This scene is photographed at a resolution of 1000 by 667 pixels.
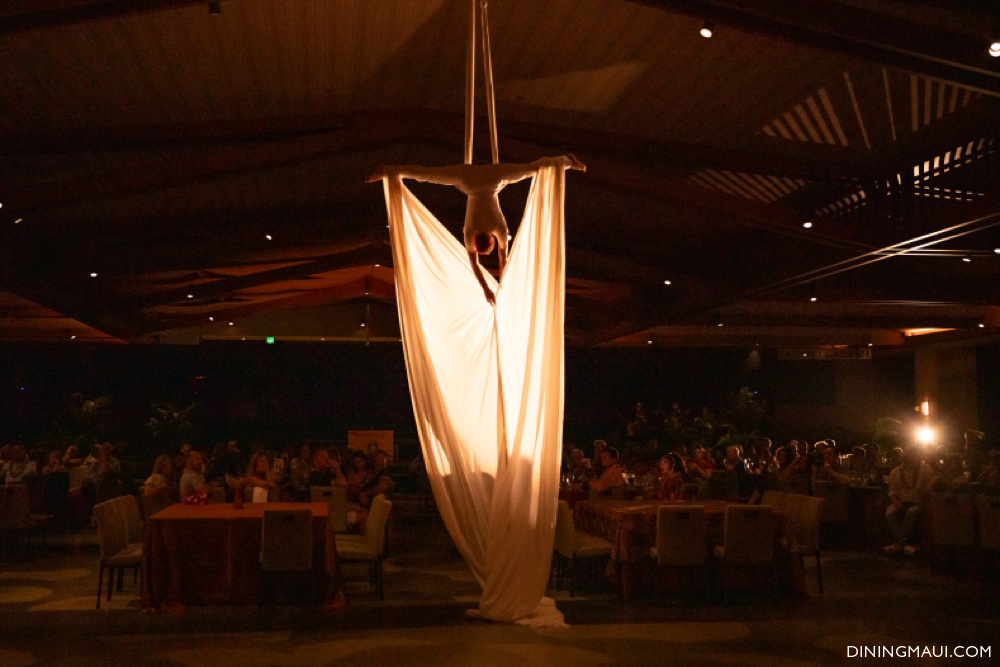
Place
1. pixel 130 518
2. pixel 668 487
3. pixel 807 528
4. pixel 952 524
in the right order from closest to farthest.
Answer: pixel 807 528 → pixel 130 518 → pixel 952 524 → pixel 668 487

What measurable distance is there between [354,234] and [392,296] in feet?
21.4

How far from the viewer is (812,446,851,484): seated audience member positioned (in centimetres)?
1051

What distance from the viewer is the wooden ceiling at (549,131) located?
17.4 ft

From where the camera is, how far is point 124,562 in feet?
23.2

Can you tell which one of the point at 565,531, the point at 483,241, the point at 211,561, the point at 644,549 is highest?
the point at 483,241

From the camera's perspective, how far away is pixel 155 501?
26.7 ft

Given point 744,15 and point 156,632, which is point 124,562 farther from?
point 744,15

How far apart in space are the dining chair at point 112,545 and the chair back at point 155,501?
44 centimetres

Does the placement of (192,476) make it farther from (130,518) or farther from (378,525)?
(378,525)

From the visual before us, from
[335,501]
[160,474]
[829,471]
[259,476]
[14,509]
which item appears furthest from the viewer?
[829,471]

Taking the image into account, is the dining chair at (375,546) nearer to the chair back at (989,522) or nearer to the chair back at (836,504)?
the chair back at (989,522)

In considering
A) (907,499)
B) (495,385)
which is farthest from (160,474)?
(907,499)

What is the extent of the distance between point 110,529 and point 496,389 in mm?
4382

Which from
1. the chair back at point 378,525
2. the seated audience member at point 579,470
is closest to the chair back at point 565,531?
the chair back at point 378,525
